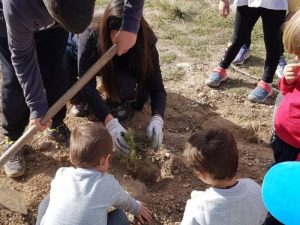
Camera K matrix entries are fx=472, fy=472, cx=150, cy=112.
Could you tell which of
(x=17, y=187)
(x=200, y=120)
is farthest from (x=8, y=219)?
(x=200, y=120)

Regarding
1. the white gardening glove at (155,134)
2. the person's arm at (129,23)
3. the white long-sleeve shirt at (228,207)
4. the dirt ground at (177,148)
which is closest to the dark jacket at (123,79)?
the white gardening glove at (155,134)

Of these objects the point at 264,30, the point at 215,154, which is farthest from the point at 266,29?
the point at 215,154

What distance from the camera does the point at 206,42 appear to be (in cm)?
458

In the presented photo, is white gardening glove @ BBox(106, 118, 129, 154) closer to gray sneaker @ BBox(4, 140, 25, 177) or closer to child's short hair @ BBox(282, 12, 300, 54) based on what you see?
gray sneaker @ BBox(4, 140, 25, 177)

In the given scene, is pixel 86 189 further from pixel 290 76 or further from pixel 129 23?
pixel 290 76

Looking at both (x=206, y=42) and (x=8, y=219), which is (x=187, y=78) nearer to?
(x=206, y=42)

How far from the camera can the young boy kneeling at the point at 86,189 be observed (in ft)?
6.88

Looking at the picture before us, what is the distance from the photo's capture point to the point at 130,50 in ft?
9.91

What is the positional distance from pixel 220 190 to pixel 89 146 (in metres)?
0.63

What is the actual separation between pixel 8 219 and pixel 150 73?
1.27 m

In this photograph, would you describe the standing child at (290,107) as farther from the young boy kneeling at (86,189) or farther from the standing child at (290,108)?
the young boy kneeling at (86,189)

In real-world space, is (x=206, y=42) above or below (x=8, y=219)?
above

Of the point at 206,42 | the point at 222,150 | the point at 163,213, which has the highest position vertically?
the point at 222,150

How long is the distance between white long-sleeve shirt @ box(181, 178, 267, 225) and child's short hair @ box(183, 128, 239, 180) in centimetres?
8
